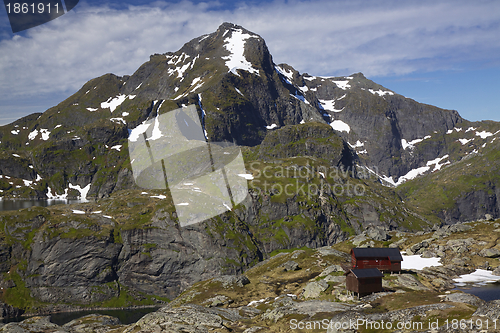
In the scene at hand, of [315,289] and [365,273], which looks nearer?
[365,273]

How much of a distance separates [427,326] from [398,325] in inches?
147

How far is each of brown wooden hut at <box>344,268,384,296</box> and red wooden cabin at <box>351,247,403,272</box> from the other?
1187 centimetres

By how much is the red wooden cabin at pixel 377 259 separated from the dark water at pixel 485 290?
13.6 m

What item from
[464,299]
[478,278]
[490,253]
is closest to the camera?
[464,299]

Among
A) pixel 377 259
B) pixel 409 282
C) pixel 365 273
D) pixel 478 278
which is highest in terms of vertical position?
pixel 365 273

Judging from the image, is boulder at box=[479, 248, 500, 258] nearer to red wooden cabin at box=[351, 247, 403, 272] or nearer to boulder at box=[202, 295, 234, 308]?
red wooden cabin at box=[351, 247, 403, 272]

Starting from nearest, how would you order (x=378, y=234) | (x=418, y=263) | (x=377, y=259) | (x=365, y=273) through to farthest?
(x=365, y=273), (x=377, y=259), (x=418, y=263), (x=378, y=234)

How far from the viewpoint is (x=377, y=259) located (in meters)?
79.6

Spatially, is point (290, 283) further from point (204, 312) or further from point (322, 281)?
point (204, 312)

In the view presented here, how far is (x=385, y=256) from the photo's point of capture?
261 feet

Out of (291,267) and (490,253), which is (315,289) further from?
(490,253)

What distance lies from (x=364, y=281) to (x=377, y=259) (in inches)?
629

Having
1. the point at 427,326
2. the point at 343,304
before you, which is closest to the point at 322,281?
the point at 343,304

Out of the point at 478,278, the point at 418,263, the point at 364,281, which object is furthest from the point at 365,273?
the point at 418,263
